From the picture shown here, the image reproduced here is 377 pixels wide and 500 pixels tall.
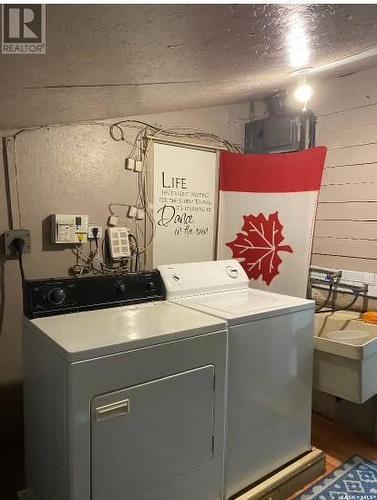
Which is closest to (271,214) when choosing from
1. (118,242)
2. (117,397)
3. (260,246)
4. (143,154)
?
(260,246)

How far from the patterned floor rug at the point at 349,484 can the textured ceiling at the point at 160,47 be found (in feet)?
6.72

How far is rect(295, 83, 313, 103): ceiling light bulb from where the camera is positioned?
249 cm

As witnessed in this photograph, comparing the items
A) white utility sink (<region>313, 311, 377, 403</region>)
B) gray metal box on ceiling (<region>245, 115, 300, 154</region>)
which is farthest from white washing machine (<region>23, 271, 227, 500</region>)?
gray metal box on ceiling (<region>245, 115, 300, 154</region>)

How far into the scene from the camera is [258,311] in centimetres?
174

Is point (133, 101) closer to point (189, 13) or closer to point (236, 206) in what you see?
point (189, 13)

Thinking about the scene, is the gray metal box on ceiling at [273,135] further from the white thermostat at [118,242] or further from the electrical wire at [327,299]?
the white thermostat at [118,242]

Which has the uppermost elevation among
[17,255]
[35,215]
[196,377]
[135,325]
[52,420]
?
[35,215]

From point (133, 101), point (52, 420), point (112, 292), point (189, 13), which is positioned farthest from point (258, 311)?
point (189, 13)

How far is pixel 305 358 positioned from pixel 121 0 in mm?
1831

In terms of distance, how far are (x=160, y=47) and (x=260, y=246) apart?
2.05m

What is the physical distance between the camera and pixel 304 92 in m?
2.49

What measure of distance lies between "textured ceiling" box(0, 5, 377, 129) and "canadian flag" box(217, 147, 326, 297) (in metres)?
1.14

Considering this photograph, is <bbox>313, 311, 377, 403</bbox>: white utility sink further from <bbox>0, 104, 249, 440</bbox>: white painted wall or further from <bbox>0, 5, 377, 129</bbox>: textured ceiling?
<bbox>0, 104, 249, 440</bbox>: white painted wall

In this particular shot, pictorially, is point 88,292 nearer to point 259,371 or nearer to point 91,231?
point 91,231
